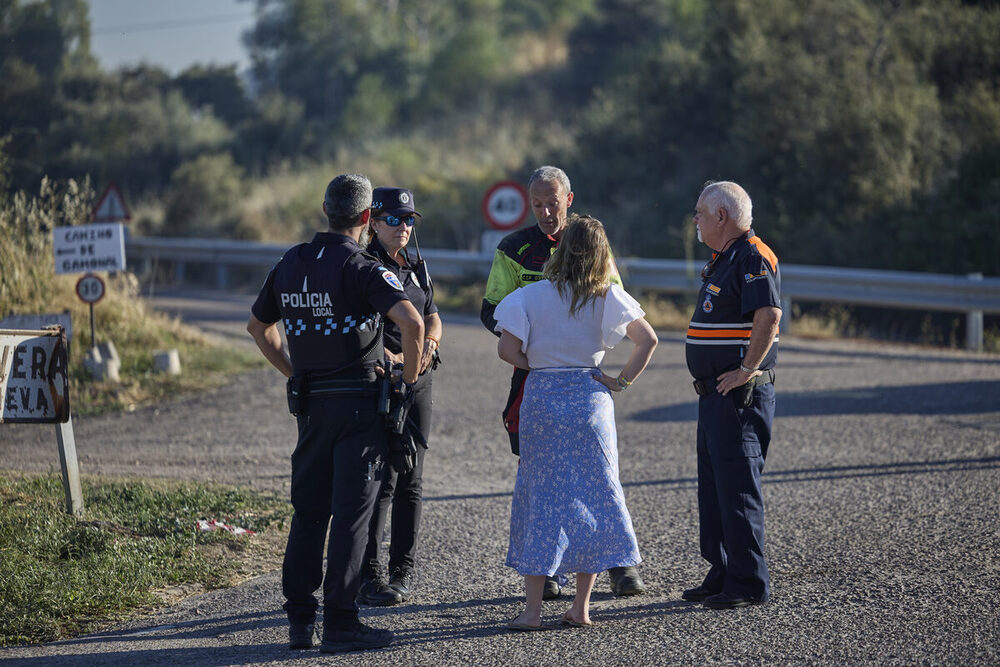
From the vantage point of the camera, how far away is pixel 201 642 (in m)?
4.92

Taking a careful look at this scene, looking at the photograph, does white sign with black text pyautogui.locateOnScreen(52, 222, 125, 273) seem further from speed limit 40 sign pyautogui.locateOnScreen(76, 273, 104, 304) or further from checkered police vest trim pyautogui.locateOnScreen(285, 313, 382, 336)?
checkered police vest trim pyautogui.locateOnScreen(285, 313, 382, 336)

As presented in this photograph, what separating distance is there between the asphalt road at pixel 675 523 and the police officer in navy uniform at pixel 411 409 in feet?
0.58

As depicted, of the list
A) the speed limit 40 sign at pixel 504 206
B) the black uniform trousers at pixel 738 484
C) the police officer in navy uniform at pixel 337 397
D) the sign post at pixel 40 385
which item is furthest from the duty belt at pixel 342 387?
the speed limit 40 sign at pixel 504 206

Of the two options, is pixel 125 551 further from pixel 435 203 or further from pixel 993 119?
pixel 435 203

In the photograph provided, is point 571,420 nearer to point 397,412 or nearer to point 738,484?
point 397,412

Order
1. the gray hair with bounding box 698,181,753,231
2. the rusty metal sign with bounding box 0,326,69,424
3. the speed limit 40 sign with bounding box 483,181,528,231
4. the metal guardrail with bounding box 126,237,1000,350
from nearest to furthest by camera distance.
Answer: the gray hair with bounding box 698,181,753,231 → the rusty metal sign with bounding box 0,326,69,424 → the metal guardrail with bounding box 126,237,1000,350 → the speed limit 40 sign with bounding box 483,181,528,231

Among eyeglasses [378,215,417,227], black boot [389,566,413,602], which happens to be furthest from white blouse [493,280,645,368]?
black boot [389,566,413,602]

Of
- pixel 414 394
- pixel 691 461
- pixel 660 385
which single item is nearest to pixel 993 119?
pixel 660 385

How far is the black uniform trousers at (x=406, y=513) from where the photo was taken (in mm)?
5492

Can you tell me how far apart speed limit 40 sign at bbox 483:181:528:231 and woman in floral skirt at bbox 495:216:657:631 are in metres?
11.3

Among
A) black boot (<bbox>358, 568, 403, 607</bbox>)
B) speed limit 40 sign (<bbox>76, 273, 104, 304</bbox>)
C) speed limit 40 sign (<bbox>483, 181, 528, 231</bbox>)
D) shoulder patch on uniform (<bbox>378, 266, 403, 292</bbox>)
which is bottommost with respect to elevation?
black boot (<bbox>358, 568, 403, 607</bbox>)

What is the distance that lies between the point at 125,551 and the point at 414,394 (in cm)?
181

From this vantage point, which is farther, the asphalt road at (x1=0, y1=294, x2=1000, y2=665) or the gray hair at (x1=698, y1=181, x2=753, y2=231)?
the gray hair at (x1=698, y1=181, x2=753, y2=231)

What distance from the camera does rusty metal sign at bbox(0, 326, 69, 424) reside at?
6.16 m
